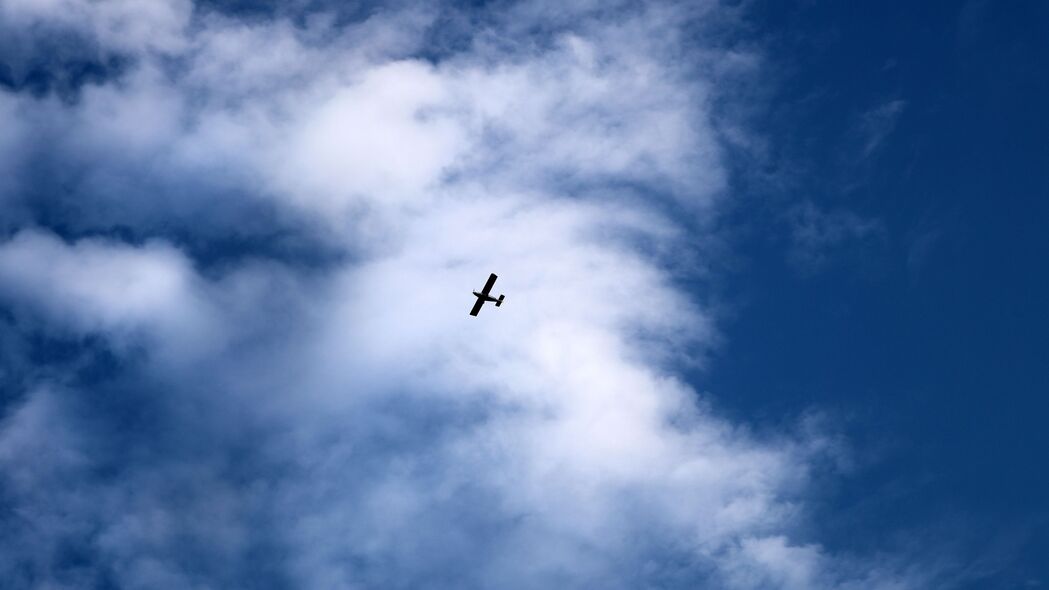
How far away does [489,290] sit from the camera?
128m
